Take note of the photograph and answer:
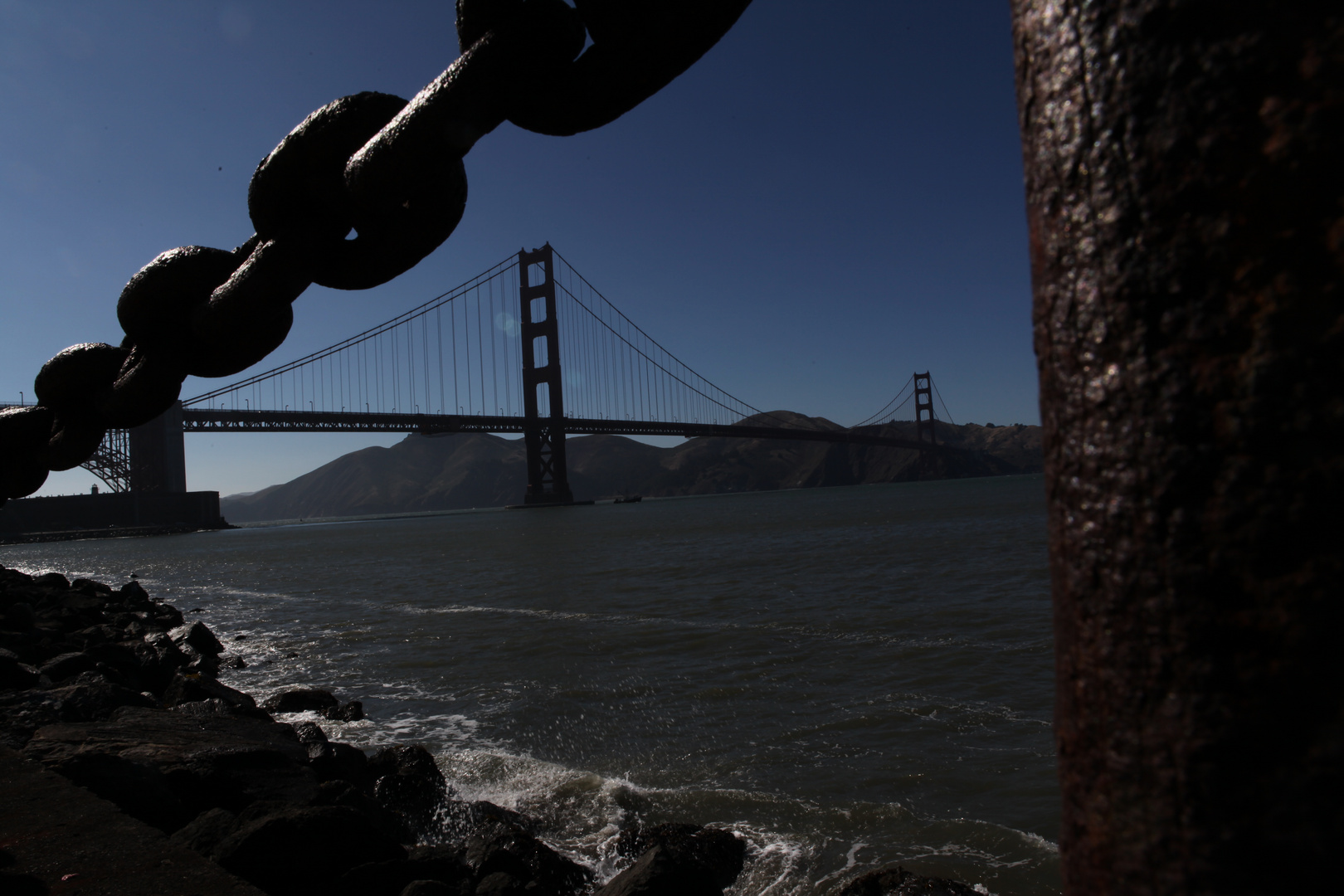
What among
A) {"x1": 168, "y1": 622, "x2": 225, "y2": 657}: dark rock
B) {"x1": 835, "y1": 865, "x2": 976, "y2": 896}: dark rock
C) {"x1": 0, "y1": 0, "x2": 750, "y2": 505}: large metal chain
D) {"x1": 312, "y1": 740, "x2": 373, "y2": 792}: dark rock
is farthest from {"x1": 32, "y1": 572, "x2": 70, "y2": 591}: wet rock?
{"x1": 0, "y1": 0, "x2": 750, "y2": 505}: large metal chain

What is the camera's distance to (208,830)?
2.52m

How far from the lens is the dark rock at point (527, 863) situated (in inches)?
109

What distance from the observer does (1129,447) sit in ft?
1.04

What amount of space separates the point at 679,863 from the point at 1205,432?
107 inches

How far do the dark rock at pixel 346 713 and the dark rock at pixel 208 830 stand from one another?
117 inches

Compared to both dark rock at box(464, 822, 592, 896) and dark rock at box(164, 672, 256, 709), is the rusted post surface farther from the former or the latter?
dark rock at box(164, 672, 256, 709)

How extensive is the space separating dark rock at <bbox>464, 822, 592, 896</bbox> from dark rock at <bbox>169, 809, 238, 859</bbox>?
0.78 meters

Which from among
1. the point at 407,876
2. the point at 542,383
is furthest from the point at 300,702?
the point at 542,383

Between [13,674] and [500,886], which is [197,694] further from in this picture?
[500,886]

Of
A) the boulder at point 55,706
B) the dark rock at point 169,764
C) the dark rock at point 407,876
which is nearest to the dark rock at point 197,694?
the boulder at point 55,706

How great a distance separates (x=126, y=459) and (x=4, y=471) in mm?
58542

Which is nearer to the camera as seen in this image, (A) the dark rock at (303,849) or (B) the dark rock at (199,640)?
(A) the dark rock at (303,849)

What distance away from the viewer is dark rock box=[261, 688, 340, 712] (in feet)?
18.7

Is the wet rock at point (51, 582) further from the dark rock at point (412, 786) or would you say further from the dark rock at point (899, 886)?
the dark rock at point (899, 886)
